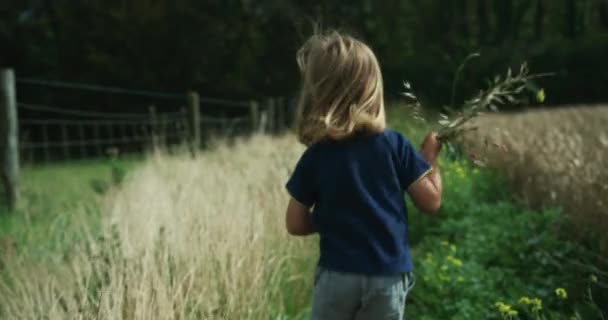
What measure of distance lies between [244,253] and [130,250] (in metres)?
0.60

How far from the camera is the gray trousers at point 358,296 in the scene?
2.23 meters

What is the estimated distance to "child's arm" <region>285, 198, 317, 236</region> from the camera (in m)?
2.38

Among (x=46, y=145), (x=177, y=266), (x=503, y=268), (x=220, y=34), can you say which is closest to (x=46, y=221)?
(x=177, y=266)

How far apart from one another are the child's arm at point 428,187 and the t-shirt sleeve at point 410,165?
3 cm

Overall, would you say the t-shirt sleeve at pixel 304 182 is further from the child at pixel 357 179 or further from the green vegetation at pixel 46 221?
the green vegetation at pixel 46 221

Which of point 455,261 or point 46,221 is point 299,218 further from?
point 46,221

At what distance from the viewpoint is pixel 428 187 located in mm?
2270

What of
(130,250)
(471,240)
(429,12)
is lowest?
(471,240)

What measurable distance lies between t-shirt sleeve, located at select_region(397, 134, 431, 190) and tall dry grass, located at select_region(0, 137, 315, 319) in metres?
0.96

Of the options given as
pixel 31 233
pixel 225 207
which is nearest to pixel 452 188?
pixel 225 207

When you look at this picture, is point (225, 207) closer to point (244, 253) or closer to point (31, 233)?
point (244, 253)

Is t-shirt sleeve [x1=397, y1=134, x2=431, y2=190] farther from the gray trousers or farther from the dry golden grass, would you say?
the dry golden grass

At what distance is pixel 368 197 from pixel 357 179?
63 millimetres

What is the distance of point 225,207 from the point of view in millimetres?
4508
